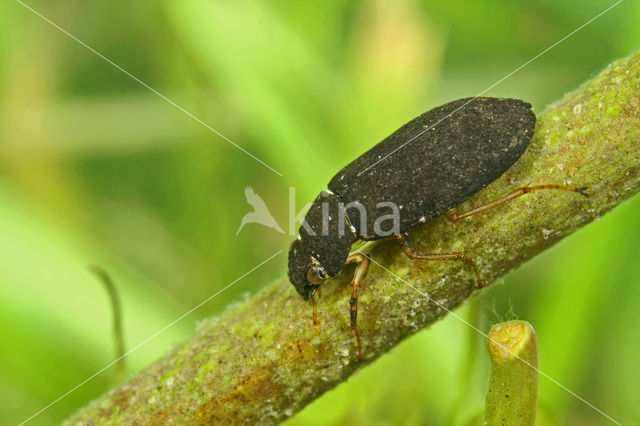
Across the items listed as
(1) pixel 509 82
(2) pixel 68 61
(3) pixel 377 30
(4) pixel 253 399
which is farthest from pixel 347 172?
(2) pixel 68 61

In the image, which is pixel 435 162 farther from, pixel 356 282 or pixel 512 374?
pixel 512 374

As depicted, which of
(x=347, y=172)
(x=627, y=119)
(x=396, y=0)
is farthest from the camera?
(x=396, y=0)

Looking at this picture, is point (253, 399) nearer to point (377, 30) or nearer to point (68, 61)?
point (377, 30)

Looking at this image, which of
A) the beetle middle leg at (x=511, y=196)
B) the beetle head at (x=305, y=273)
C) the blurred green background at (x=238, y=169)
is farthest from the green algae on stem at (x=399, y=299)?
the blurred green background at (x=238, y=169)

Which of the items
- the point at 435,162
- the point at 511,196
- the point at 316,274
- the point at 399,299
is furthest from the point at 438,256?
the point at 435,162

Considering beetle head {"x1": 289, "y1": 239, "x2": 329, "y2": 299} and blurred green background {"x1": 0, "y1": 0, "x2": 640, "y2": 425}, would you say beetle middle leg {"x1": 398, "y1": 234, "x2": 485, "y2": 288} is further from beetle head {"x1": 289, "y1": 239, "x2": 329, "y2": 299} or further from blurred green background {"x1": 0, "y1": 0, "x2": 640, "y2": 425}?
beetle head {"x1": 289, "y1": 239, "x2": 329, "y2": 299}
